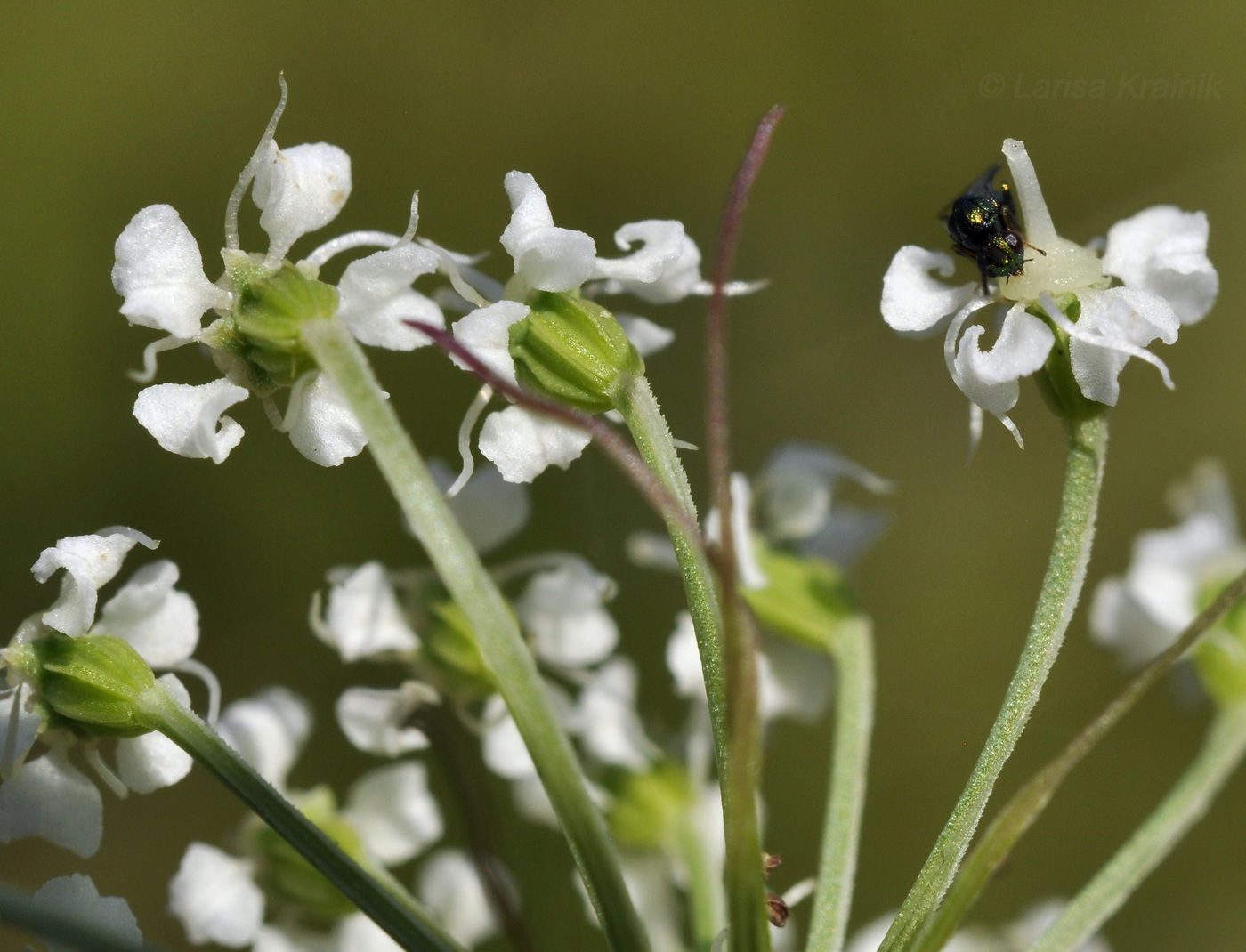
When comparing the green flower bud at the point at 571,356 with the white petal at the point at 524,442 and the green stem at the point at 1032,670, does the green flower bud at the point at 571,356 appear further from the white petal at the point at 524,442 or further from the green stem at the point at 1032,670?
the green stem at the point at 1032,670

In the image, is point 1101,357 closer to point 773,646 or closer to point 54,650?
point 773,646

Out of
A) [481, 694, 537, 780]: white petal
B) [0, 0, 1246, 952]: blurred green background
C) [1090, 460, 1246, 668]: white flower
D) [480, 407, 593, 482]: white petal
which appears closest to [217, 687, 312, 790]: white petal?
[481, 694, 537, 780]: white petal

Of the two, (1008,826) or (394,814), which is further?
(394,814)

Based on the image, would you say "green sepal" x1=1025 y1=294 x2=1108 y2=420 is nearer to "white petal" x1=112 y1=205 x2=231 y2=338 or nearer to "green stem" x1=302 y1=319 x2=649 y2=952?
"green stem" x1=302 y1=319 x2=649 y2=952

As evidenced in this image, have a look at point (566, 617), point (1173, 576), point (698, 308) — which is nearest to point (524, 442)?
point (566, 617)

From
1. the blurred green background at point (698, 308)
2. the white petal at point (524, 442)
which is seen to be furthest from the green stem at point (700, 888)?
the blurred green background at point (698, 308)

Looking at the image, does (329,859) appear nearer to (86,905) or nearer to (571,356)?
(86,905)
